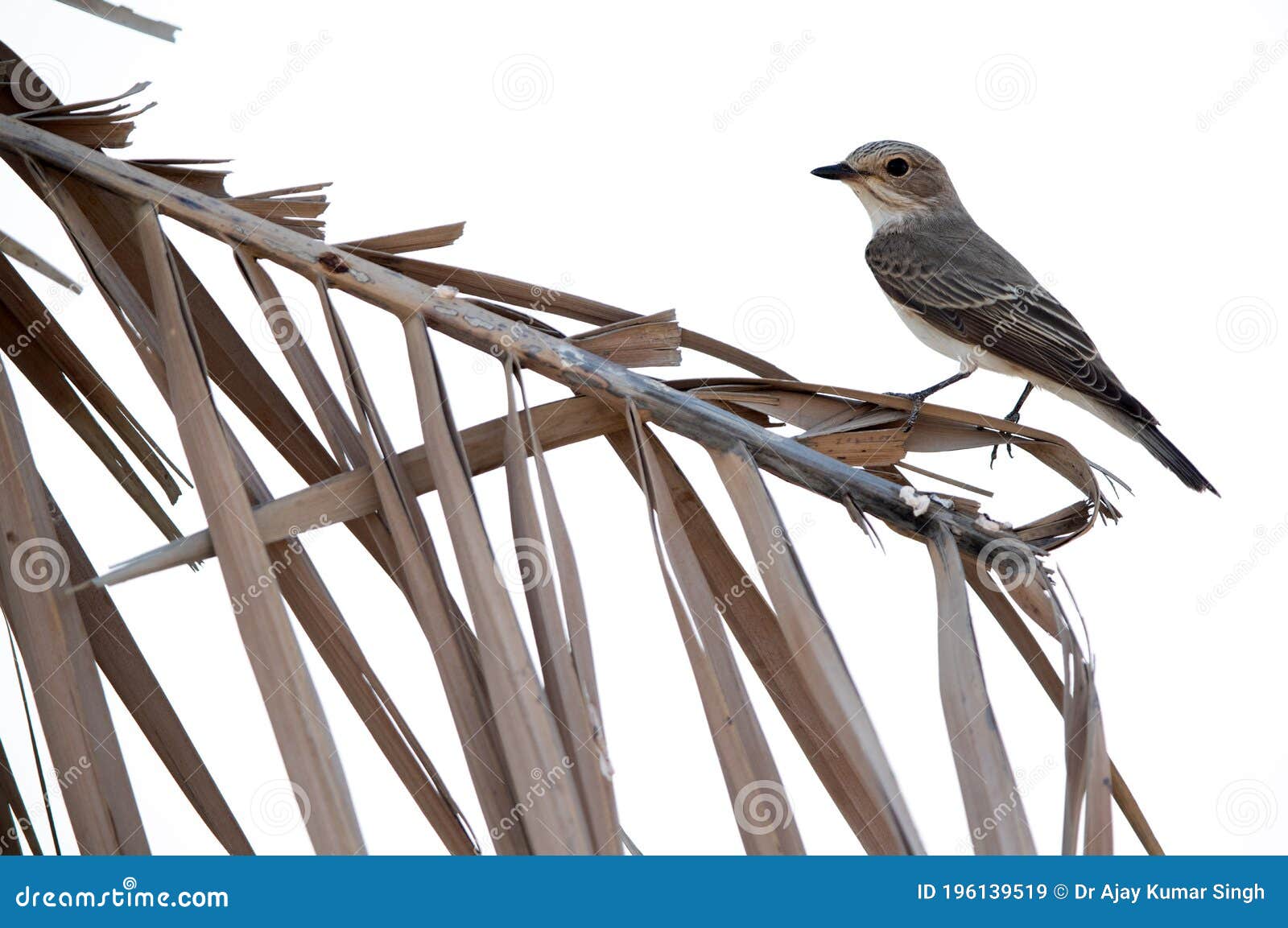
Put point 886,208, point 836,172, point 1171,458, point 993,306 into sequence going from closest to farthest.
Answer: point 1171,458, point 993,306, point 836,172, point 886,208

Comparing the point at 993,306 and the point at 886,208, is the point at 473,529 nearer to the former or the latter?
the point at 993,306

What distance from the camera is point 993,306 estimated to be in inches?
157

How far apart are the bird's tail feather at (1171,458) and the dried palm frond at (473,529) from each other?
55.2 inches

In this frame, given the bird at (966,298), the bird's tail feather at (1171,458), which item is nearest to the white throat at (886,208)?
the bird at (966,298)

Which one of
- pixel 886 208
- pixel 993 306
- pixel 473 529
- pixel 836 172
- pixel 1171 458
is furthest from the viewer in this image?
pixel 886 208

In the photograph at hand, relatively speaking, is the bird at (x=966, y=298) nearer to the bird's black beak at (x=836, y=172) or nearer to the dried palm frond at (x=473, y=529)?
the bird's black beak at (x=836, y=172)

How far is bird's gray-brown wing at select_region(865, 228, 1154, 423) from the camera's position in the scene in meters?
3.72

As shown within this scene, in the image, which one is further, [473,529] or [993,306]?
[993,306]

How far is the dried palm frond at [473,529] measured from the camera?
1.56m

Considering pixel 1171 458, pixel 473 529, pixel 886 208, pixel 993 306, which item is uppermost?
pixel 886 208

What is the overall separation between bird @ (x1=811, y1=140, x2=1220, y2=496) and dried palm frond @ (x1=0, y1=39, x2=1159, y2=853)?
4.72ft

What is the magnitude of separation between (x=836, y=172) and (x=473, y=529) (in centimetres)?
314

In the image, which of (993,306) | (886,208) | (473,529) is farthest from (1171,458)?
(473,529)

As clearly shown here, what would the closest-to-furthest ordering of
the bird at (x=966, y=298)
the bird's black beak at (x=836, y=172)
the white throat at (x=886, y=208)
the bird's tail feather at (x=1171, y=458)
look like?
the bird's tail feather at (x=1171, y=458) → the bird at (x=966, y=298) → the bird's black beak at (x=836, y=172) → the white throat at (x=886, y=208)
